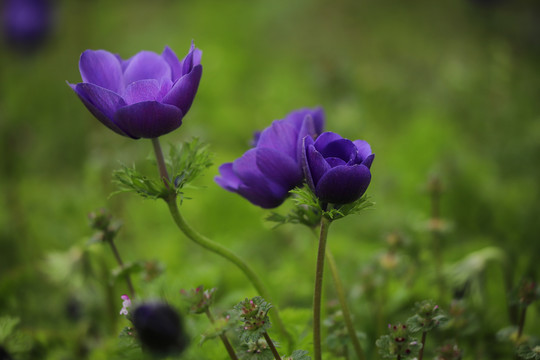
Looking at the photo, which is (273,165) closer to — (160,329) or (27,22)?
(160,329)

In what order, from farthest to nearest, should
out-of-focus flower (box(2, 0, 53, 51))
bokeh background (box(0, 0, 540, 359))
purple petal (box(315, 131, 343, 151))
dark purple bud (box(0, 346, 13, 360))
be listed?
1. out-of-focus flower (box(2, 0, 53, 51))
2. bokeh background (box(0, 0, 540, 359))
3. dark purple bud (box(0, 346, 13, 360))
4. purple petal (box(315, 131, 343, 151))

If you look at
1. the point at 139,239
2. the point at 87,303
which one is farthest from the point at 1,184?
the point at 87,303

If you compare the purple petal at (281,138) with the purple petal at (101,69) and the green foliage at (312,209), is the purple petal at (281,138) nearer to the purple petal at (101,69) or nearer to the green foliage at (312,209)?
the green foliage at (312,209)

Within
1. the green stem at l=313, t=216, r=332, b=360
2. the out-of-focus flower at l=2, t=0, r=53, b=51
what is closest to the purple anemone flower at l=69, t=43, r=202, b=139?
the green stem at l=313, t=216, r=332, b=360

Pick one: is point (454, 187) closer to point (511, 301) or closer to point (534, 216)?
point (534, 216)

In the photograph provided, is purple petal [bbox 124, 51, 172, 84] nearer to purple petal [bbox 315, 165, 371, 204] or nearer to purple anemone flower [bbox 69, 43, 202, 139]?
purple anemone flower [bbox 69, 43, 202, 139]

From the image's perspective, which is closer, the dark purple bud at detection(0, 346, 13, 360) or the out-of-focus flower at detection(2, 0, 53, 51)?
the dark purple bud at detection(0, 346, 13, 360)

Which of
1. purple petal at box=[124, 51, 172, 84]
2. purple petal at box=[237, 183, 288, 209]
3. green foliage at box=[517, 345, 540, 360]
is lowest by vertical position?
green foliage at box=[517, 345, 540, 360]

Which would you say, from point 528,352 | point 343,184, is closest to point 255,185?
point 343,184
